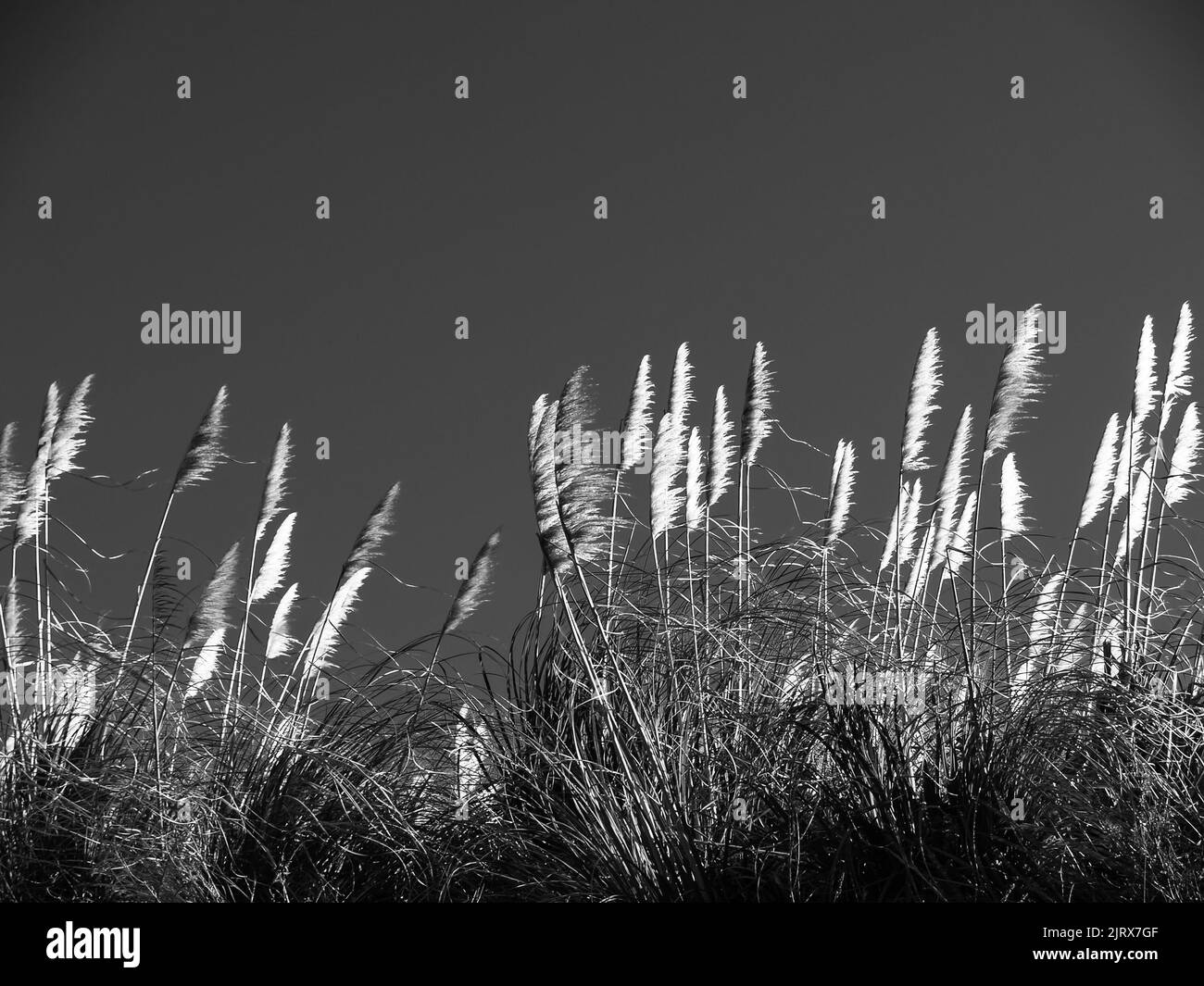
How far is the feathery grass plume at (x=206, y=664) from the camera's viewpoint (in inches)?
171

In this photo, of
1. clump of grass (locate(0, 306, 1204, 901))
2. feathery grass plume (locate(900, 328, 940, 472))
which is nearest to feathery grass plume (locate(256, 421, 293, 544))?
clump of grass (locate(0, 306, 1204, 901))

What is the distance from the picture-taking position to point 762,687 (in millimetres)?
4023

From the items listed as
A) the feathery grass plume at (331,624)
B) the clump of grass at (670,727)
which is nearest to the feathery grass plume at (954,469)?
the clump of grass at (670,727)

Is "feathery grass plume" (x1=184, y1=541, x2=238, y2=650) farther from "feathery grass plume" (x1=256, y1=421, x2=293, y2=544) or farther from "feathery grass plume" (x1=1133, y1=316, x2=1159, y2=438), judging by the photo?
"feathery grass plume" (x1=1133, y1=316, x2=1159, y2=438)

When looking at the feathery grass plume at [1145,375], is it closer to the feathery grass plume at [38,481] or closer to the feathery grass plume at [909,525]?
the feathery grass plume at [909,525]

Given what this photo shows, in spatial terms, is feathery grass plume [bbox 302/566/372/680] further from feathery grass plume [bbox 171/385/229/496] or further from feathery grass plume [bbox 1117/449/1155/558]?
feathery grass plume [bbox 1117/449/1155/558]

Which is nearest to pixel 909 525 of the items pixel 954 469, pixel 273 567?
pixel 954 469

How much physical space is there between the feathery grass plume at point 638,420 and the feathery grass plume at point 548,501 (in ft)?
1.50

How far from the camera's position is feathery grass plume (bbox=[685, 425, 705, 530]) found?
170 inches

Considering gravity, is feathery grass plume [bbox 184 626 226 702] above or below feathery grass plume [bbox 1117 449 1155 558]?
below

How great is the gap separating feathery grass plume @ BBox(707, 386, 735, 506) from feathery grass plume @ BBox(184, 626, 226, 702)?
1.74m

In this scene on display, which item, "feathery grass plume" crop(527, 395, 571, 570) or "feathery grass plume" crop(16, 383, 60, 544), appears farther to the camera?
"feathery grass plume" crop(16, 383, 60, 544)

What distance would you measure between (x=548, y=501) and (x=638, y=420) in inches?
24.3
